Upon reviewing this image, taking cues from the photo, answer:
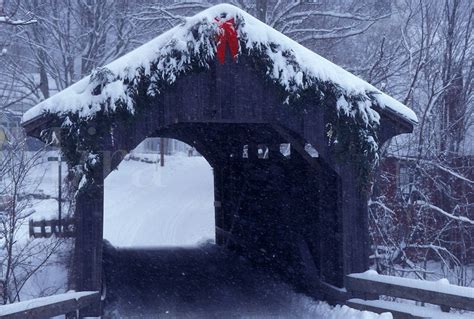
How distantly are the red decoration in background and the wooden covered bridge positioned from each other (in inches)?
0.5

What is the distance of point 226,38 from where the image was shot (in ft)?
27.8

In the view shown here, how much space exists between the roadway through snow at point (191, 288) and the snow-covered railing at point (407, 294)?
100 centimetres

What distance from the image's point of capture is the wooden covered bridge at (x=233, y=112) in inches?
321

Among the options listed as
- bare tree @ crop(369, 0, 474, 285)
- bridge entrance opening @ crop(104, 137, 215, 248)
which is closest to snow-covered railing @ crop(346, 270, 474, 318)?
bare tree @ crop(369, 0, 474, 285)

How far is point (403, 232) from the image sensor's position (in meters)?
13.7

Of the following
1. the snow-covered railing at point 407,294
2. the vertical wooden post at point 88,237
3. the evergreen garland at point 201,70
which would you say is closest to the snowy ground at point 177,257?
the snow-covered railing at point 407,294

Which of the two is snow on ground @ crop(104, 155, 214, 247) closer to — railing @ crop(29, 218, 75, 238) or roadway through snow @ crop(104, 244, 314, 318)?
roadway through snow @ crop(104, 244, 314, 318)

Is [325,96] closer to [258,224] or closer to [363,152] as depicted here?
[363,152]

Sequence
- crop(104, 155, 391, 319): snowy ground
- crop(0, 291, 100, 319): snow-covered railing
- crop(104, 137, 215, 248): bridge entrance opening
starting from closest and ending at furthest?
crop(0, 291, 100, 319): snow-covered railing
crop(104, 155, 391, 319): snowy ground
crop(104, 137, 215, 248): bridge entrance opening

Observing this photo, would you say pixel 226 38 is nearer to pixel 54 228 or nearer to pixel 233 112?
pixel 233 112

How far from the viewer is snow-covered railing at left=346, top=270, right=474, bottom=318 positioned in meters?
7.13

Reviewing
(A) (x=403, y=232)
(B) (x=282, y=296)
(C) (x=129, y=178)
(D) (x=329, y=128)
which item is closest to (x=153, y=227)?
(C) (x=129, y=178)

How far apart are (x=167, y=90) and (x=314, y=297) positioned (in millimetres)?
3874

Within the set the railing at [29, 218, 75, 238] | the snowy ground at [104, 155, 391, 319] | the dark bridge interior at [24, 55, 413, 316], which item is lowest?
the snowy ground at [104, 155, 391, 319]
